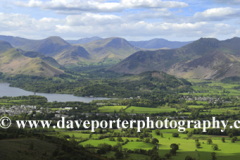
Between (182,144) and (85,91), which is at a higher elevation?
(85,91)

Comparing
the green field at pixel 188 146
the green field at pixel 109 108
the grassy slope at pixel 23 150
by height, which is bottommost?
the green field at pixel 188 146

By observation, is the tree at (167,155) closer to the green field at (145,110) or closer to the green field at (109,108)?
the green field at (145,110)

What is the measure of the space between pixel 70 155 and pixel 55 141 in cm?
1323

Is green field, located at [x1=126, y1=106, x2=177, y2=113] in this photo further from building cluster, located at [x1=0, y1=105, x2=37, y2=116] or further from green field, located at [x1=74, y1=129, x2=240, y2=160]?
green field, located at [x1=74, y1=129, x2=240, y2=160]

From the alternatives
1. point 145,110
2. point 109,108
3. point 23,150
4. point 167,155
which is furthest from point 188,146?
point 109,108

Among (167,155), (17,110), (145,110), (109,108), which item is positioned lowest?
(167,155)

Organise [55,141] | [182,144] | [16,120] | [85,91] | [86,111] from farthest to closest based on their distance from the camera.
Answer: [85,91]
[86,111]
[16,120]
[182,144]
[55,141]

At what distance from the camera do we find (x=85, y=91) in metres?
191

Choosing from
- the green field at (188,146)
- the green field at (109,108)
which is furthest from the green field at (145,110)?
the green field at (188,146)

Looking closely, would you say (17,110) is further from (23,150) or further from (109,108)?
(23,150)

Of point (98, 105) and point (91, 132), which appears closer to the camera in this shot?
point (91, 132)

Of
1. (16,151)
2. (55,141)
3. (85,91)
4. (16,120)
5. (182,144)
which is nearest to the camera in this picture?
(16,151)

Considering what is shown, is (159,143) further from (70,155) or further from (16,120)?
(16,120)

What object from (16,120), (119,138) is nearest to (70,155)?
(119,138)
